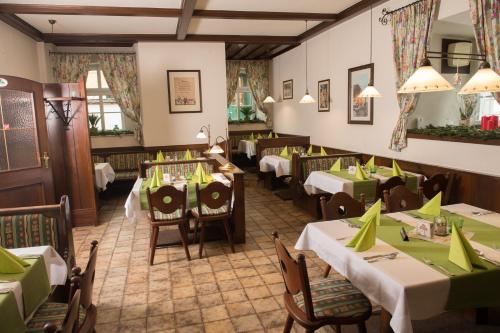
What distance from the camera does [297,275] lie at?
6.23ft

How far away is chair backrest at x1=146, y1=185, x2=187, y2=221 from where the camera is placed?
12.2 feet

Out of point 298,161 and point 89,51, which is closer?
point 298,161

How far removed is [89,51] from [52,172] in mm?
3957

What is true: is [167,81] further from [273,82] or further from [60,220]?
[60,220]

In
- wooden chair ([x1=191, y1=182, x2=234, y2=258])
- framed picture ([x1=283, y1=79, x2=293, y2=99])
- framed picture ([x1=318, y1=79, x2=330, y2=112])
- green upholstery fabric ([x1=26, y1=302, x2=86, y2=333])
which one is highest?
framed picture ([x1=283, y1=79, x2=293, y2=99])

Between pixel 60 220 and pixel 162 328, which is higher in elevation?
pixel 60 220

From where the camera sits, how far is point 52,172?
16.5ft

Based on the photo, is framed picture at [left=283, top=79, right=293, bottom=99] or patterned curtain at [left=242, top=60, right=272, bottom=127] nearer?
framed picture at [left=283, top=79, right=293, bottom=99]

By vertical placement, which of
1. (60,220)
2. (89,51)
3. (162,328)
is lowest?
(162,328)

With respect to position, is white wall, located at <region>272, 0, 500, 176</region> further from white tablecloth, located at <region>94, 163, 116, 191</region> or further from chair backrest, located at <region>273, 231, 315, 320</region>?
white tablecloth, located at <region>94, 163, 116, 191</region>

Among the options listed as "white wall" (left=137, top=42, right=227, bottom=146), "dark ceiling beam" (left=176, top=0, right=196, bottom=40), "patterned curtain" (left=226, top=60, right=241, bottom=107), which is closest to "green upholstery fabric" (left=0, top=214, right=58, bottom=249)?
"dark ceiling beam" (left=176, top=0, right=196, bottom=40)

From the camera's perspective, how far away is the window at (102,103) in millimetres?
8242

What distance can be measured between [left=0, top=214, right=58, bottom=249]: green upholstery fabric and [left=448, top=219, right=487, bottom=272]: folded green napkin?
2.73m

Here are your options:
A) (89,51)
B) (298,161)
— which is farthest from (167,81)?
(298,161)
